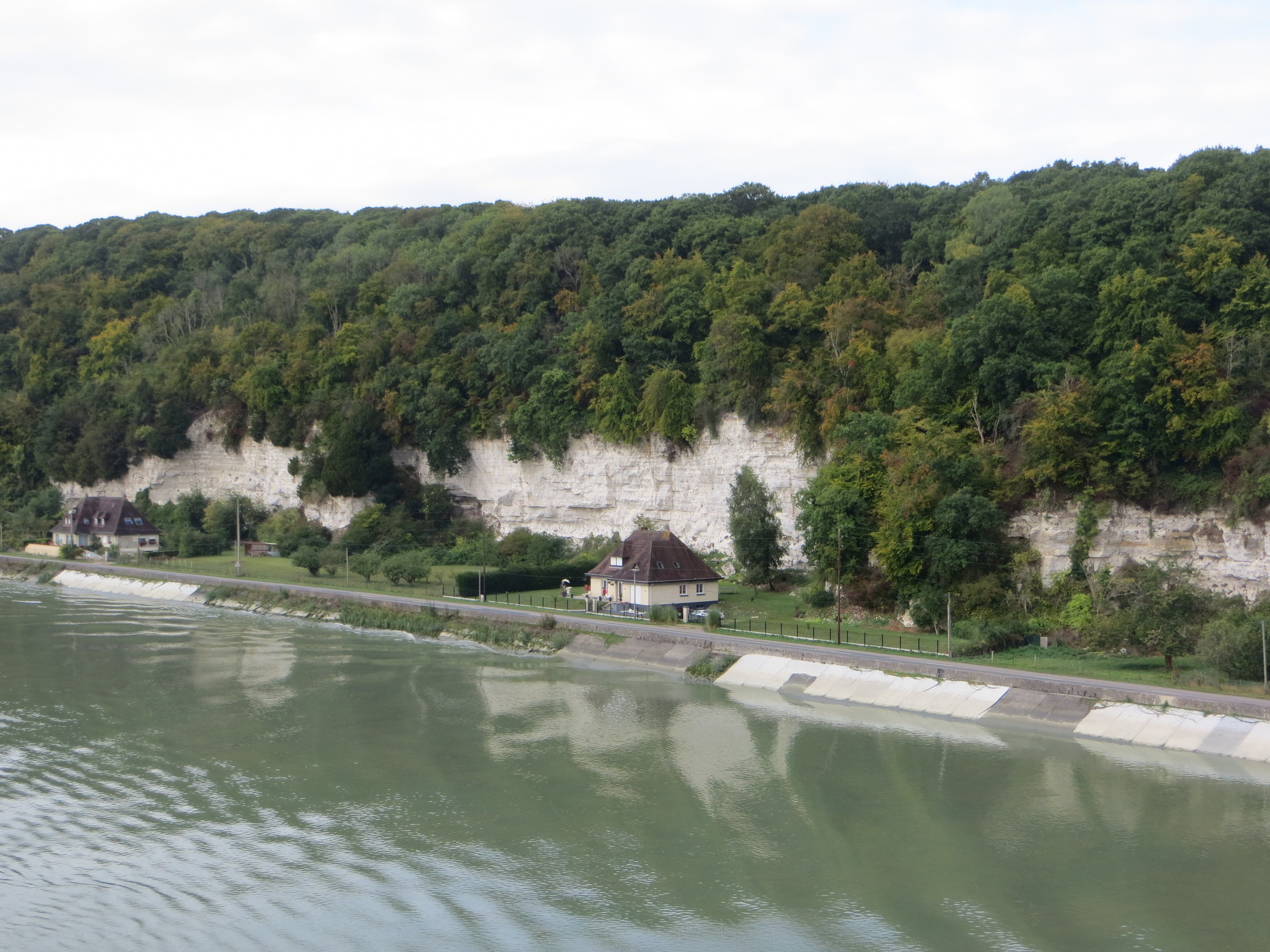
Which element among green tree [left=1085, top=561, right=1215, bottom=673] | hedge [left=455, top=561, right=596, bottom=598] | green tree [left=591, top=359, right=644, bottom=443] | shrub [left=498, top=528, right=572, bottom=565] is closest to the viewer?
green tree [left=1085, top=561, right=1215, bottom=673]

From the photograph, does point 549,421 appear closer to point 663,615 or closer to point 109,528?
point 663,615

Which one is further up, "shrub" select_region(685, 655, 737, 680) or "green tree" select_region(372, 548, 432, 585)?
"green tree" select_region(372, 548, 432, 585)

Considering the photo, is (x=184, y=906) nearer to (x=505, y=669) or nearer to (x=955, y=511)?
(x=505, y=669)

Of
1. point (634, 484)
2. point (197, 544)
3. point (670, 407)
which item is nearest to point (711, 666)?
point (670, 407)

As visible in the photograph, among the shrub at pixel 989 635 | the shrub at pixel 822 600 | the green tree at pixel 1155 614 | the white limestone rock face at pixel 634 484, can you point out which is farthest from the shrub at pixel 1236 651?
the white limestone rock face at pixel 634 484

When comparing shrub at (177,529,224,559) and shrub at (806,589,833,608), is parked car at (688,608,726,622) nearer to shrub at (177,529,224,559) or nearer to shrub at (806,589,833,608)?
shrub at (806,589,833,608)

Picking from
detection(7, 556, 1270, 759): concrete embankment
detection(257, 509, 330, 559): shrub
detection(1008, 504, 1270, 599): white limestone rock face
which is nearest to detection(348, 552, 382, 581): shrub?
detection(257, 509, 330, 559): shrub
